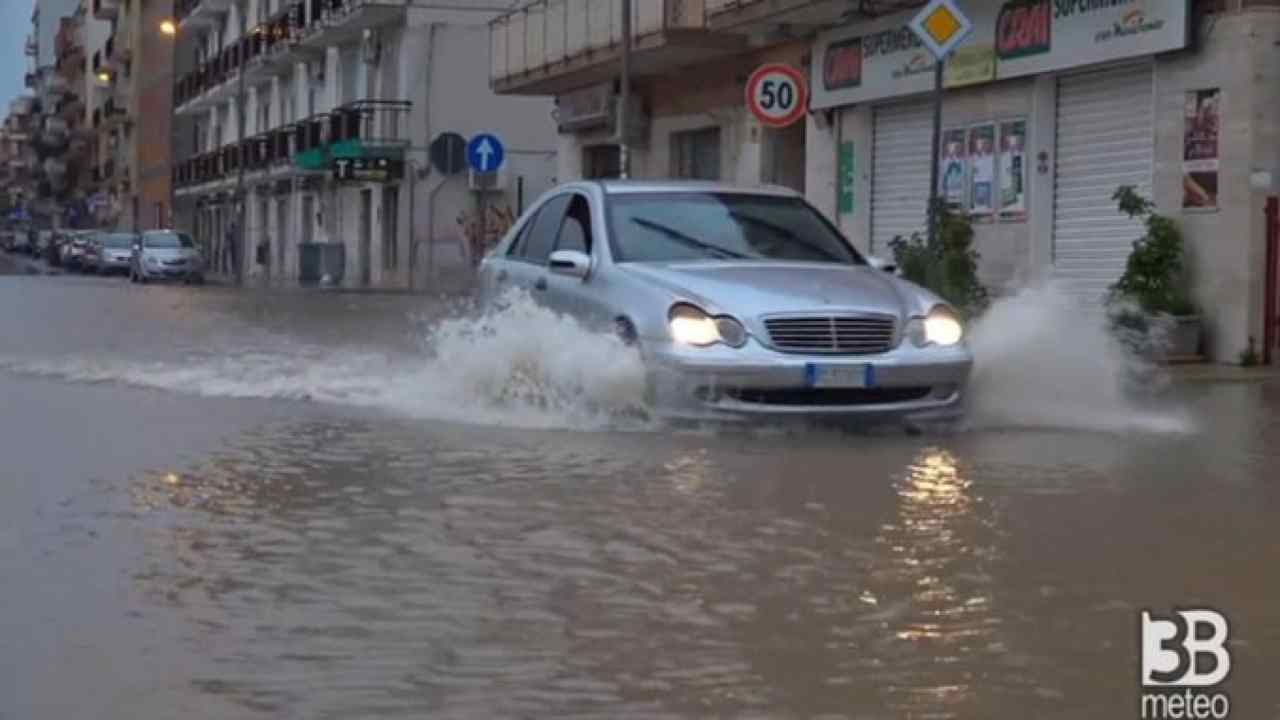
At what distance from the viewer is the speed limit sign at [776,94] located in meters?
19.4

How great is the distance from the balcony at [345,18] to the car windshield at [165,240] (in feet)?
20.5

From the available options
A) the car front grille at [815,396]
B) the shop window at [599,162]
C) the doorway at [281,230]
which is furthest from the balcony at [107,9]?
the car front grille at [815,396]

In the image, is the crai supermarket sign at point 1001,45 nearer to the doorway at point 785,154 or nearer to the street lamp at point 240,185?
the doorway at point 785,154

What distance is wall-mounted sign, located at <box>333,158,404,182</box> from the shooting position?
4372cm

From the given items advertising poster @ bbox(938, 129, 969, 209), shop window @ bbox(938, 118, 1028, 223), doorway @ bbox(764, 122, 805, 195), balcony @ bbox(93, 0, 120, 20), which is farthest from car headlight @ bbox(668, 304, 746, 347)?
balcony @ bbox(93, 0, 120, 20)

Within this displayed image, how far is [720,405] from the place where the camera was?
9844 millimetres

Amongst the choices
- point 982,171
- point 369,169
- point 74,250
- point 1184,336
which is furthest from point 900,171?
point 74,250

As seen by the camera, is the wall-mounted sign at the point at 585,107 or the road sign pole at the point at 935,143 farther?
the wall-mounted sign at the point at 585,107

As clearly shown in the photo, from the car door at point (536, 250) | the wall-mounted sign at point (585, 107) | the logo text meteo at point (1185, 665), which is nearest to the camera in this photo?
the logo text meteo at point (1185, 665)

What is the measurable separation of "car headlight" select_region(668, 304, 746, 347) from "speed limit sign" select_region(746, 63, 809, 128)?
9.76 m

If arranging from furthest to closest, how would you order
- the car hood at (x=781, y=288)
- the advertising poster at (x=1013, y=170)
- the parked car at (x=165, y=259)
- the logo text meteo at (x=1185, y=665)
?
the parked car at (x=165, y=259)
the advertising poster at (x=1013, y=170)
the car hood at (x=781, y=288)
the logo text meteo at (x=1185, y=665)

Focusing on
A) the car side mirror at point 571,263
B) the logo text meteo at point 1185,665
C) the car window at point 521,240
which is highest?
the car window at point 521,240

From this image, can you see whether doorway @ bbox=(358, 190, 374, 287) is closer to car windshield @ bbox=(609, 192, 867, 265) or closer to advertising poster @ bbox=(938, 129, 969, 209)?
advertising poster @ bbox=(938, 129, 969, 209)

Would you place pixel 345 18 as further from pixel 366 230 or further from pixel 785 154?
pixel 785 154
